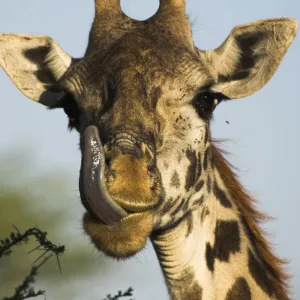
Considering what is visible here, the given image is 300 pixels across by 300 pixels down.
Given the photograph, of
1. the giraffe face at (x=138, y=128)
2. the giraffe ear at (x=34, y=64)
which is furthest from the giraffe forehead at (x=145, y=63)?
the giraffe ear at (x=34, y=64)

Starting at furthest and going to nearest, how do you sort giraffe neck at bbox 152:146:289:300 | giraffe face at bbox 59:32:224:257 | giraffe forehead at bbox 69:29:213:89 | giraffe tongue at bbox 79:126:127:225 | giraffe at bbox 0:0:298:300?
giraffe neck at bbox 152:146:289:300, giraffe forehead at bbox 69:29:213:89, giraffe at bbox 0:0:298:300, giraffe face at bbox 59:32:224:257, giraffe tongue at bbox 79:126:127:225

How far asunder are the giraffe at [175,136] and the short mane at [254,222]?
0.04 ft

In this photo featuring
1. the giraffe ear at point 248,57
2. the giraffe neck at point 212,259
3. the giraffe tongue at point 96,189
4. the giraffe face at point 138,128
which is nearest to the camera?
the giraffe tongue at point 96,189

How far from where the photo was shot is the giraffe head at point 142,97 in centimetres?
979

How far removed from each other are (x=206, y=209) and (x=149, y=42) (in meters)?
1.52

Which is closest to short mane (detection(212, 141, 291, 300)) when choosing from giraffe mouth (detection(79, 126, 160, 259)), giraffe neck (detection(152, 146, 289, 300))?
giraffe neck (detection(152, 146, 289, 300))

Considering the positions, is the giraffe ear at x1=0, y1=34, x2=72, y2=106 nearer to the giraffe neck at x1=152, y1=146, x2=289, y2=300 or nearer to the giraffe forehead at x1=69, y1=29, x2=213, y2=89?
the giraffe forehead at x1=69, y1=29, x2=213, y2=89

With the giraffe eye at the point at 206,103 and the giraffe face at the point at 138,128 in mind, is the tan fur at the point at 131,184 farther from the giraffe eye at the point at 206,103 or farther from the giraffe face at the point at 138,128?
the giraffe eye at the point at 206,103

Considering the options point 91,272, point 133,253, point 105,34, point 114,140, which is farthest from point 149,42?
point 91,272

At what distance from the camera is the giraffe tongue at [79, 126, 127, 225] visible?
9.59m

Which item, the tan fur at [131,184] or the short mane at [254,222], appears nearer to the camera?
the tan fur at [131,184]

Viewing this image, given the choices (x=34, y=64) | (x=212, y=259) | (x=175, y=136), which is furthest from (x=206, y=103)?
(x=34, y=64)

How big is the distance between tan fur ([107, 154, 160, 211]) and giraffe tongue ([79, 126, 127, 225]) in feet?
0.21

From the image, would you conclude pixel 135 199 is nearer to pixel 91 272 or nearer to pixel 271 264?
pixel 271 264
